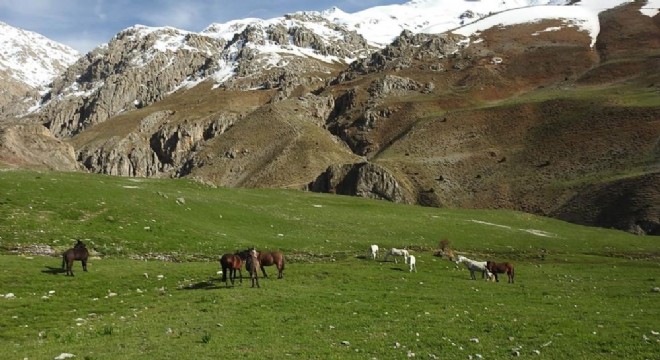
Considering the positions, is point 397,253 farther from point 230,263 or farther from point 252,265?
point 230,263

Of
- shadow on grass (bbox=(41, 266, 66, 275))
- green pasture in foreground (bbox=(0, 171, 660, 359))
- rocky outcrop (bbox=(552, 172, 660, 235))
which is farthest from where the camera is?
rocky outcrop (bbox=(552, 172, 660, 235))

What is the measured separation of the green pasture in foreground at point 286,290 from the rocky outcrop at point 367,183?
59.4m

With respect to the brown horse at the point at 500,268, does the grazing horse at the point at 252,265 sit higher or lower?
higher

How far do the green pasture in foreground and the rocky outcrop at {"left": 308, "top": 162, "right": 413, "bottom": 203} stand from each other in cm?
5944

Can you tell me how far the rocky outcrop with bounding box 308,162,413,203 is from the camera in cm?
11719

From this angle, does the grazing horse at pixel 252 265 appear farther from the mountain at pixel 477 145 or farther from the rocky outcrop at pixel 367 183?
the rocky outcrop at pixel 367 183

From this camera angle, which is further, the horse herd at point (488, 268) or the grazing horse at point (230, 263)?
the horse herd at point (488, 268)

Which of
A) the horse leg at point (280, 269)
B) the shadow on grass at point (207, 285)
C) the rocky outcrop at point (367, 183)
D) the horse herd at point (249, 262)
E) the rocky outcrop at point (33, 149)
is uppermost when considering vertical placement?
the rocky outcrop at point (33, 149)

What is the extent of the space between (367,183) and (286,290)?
9333 cm

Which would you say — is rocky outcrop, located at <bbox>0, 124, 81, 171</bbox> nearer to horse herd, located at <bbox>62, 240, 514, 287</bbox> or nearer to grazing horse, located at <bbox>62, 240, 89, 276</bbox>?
grazing horse, located at <bbox>62, 240, 89, 276</bbox>

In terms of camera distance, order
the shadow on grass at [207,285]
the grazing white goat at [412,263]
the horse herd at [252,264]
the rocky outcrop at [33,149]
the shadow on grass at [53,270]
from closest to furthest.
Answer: the shadow on grass at [207,285], the shadow on grass at [53,270], the horse herd at [252,264], the grazing white goat at [412,263], the rocky outcrop at [33,149]

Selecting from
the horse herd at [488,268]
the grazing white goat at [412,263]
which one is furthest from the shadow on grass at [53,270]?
the horse herd at [488,268]

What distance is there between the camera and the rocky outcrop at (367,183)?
384 ft

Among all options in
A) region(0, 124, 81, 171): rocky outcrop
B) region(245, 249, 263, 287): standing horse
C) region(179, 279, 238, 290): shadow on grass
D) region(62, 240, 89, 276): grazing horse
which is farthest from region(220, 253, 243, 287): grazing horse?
region(0, 124, 81, 171): rocky outcrop
